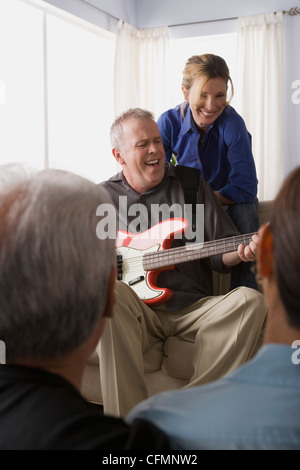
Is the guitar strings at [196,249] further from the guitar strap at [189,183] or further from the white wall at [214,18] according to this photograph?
the white wall at [214,18]

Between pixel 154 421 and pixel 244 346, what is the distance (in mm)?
1354

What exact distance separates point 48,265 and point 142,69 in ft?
15.5

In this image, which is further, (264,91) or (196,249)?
(264,91)

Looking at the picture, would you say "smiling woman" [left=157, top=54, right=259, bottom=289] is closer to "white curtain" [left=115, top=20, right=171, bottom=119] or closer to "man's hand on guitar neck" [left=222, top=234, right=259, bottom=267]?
"man's hand on guitar neck" [left=222, top=234, right=259, bottom=267]

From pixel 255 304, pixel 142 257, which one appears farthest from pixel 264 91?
pixel 255 304

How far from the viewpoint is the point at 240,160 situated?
2744 mm

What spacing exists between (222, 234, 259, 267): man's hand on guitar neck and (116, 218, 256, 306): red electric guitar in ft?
0.14

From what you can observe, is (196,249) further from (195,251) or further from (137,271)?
(137,271)

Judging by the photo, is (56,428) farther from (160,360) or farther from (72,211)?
(160,360)

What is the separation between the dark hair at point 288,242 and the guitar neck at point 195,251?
1463mm

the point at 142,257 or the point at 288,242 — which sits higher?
the point at 288,242

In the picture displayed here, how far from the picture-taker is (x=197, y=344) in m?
1.98

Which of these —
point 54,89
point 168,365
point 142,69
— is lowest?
point 168,365

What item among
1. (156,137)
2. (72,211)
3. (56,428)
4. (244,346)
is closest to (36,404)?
(56,428)
